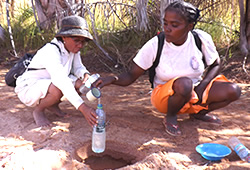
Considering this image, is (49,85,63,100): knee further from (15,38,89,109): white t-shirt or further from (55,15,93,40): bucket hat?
(55,15,93,40): bucket hat

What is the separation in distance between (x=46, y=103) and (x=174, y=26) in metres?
1.42

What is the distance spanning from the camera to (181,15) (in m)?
2.66

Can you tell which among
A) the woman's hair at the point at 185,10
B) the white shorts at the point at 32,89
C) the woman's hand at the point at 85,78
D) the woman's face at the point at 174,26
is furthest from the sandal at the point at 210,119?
the white shorts at the point at 32,89

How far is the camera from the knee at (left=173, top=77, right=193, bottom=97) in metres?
2.68

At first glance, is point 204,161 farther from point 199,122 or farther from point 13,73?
point 13,73

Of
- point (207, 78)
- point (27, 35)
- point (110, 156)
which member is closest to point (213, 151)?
point (207, 78)

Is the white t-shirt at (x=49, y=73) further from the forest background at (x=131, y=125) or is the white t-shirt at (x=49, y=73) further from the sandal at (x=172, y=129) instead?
the sandal at (x=172, y=129)

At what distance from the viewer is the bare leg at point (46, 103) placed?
288 cm

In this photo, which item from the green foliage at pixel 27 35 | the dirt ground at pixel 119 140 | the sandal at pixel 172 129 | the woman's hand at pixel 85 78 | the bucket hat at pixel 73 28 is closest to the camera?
the dirt ground at pixel 119 140

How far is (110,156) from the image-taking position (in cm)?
277

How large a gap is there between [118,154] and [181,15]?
1.33m

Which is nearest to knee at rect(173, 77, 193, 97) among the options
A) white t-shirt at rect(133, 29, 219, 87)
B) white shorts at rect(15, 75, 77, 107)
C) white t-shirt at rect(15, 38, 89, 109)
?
white t-shirt at rect(133, 29, 219, 87)

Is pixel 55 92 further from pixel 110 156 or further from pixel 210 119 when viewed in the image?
pixel 210 119

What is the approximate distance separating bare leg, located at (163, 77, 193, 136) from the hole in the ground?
1.47 ft
